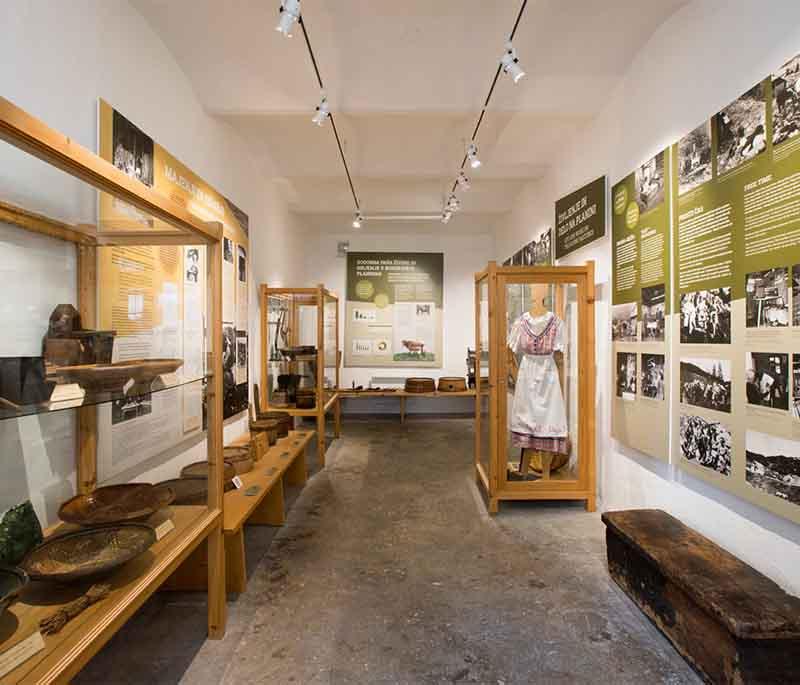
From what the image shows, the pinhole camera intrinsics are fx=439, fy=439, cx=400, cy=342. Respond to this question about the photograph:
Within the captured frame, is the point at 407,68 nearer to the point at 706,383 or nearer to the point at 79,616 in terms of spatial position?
the point at 706,383

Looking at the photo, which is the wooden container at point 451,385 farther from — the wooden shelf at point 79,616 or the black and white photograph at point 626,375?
the wooden shelf at point 79,616

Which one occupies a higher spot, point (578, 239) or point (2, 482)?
point (578, 239)

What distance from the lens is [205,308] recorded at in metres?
2.03

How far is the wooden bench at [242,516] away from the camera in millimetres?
2350

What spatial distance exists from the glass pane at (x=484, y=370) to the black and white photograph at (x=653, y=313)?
1.17m

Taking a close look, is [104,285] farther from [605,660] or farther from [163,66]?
[605,660]

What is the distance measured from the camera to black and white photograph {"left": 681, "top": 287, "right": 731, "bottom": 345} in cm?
207

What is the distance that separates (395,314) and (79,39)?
5.87m

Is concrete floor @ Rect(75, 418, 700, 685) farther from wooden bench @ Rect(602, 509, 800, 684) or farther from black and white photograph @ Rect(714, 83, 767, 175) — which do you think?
black and white photograph @ Rect(714, 83, 767, 175)

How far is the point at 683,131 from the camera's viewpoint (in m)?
2.42

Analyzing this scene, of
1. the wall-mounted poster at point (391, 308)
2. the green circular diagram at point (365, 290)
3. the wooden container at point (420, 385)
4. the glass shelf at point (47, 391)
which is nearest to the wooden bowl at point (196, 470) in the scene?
the glass shelf at point (47, 391)

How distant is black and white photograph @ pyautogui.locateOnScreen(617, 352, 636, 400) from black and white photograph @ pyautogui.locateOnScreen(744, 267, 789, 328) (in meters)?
1.00

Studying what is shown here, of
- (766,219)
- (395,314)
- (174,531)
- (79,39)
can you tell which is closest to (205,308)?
(174,531)

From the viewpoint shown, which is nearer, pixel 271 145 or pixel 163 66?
pixel 163 66
